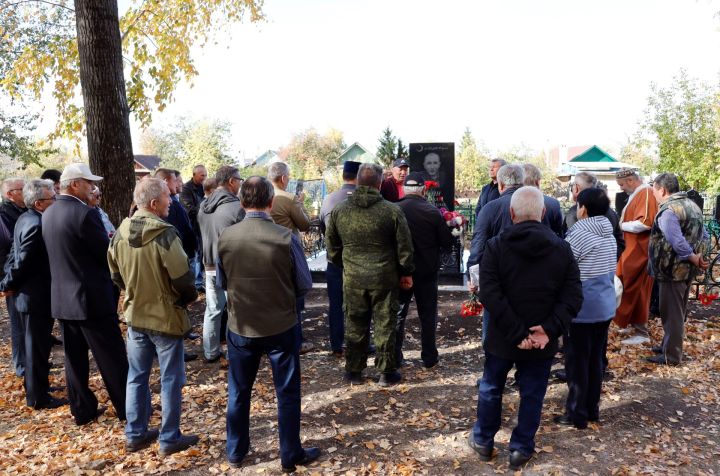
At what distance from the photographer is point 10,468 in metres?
3.71

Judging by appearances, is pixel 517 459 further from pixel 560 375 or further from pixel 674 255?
pixel 674 255

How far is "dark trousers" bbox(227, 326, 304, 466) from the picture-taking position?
3479mm

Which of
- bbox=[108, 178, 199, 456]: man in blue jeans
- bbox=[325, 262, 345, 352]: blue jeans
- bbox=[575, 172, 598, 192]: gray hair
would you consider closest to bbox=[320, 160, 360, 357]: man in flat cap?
bbox=[325, 262, 345, 352]: blue jeans

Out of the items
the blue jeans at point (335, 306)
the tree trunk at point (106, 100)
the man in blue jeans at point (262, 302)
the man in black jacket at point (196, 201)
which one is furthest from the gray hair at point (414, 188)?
the tree trunk at point (106, 100)

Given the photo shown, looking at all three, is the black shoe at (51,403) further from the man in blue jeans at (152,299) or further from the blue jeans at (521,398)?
the blue jeans at (521,398)

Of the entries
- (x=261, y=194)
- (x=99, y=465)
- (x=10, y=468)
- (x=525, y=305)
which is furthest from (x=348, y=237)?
(x=10, y=468)

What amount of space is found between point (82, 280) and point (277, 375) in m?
1.77

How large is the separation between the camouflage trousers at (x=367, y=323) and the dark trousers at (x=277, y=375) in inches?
54.6

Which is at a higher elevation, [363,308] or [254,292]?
[254,292]

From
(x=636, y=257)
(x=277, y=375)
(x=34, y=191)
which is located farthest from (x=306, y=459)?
(x=636, y=257)

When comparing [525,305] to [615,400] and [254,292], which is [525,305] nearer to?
[254,292]

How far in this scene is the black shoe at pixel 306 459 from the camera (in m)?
3.62

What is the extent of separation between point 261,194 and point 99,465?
2.27 meters

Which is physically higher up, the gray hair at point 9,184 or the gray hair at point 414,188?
the gray hair at point 9,184
